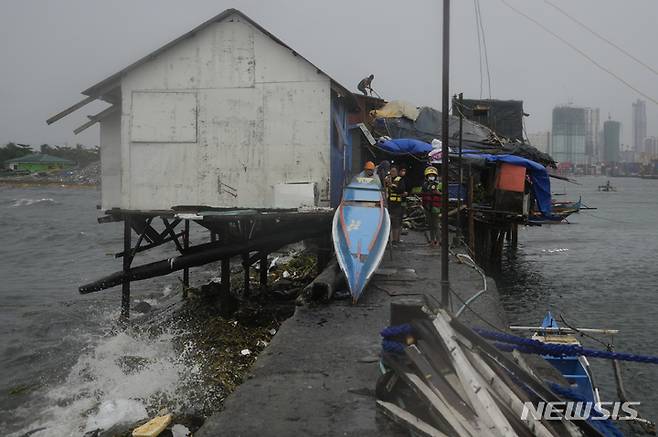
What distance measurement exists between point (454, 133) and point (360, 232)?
13725 mm

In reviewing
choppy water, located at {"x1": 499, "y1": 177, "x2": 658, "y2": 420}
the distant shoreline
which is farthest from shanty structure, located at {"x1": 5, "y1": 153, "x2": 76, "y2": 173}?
choppy water, located at {"x1": 499, "y1": 177, "x2": 658, "y2": 420}

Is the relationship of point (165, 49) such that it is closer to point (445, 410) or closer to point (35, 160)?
point (445, 410)

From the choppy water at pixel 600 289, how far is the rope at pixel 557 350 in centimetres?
729

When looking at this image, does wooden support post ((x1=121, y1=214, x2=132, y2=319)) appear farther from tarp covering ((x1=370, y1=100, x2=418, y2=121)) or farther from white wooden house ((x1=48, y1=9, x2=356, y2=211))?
tarp covering ((x1=370, y1=100, x2=418, y2=121))

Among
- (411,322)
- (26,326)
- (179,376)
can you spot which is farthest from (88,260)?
(411,322)

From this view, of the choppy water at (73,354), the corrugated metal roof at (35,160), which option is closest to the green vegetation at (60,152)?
the corrugated metal roof at (35,160)

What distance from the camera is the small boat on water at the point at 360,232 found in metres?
9.39

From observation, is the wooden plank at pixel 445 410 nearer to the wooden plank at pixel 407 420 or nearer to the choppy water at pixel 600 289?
the wooden plank at pixel 407 420

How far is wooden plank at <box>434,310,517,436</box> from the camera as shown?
3844 mm

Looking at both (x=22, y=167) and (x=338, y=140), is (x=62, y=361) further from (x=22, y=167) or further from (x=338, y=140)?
(x=22, y=167)

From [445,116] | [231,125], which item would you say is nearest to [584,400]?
[445,116]

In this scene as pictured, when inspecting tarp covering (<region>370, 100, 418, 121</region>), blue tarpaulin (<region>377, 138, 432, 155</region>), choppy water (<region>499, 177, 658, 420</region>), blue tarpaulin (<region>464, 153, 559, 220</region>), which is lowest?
choppy water (<region>499, 177, 658, 420</region>)

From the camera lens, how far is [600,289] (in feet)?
70.0

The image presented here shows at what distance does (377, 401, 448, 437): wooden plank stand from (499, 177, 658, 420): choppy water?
801cm
